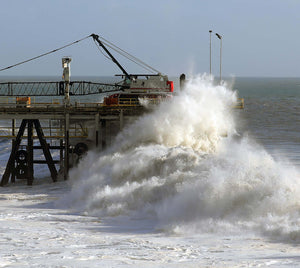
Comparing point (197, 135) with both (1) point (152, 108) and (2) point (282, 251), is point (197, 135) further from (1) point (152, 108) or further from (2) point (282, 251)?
(2) point (282, 251)

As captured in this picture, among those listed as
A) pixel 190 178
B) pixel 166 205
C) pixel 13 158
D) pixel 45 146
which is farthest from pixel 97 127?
pixel 166 205

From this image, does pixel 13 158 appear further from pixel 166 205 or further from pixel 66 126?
pixel 166 205

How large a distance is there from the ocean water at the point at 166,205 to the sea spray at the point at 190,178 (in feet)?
0.18

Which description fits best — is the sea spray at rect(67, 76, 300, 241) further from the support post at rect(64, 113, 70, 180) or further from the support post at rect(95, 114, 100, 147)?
the support post at rect(95, 114, 100, 147)

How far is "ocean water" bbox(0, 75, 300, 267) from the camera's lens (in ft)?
67.0

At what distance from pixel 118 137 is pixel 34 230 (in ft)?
47.4

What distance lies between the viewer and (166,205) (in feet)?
86.4

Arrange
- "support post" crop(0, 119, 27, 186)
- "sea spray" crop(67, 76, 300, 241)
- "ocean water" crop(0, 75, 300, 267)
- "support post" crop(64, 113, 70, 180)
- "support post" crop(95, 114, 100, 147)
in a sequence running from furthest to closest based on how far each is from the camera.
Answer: "support post" crop(0, 119, 27, 186) < "support post" crop(64, 113, 70, 180) < "support post" crop(95, 114, 100, 147) < "sea spray" crop(67, 76, 300, 241) < "ocean water" crop(0, 75, 300, 267)

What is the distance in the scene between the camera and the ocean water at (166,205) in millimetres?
20422

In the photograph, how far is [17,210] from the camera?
93.1 feet

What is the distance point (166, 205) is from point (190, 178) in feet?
8.25

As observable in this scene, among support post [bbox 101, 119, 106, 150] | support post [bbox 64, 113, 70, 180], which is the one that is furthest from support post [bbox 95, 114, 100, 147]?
support post [bbox 64, 113, 70, 180]

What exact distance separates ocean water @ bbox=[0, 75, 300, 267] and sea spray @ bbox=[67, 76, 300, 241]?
54mm

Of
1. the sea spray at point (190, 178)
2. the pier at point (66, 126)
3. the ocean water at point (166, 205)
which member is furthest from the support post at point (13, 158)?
the sea spray at point (190, 178)
